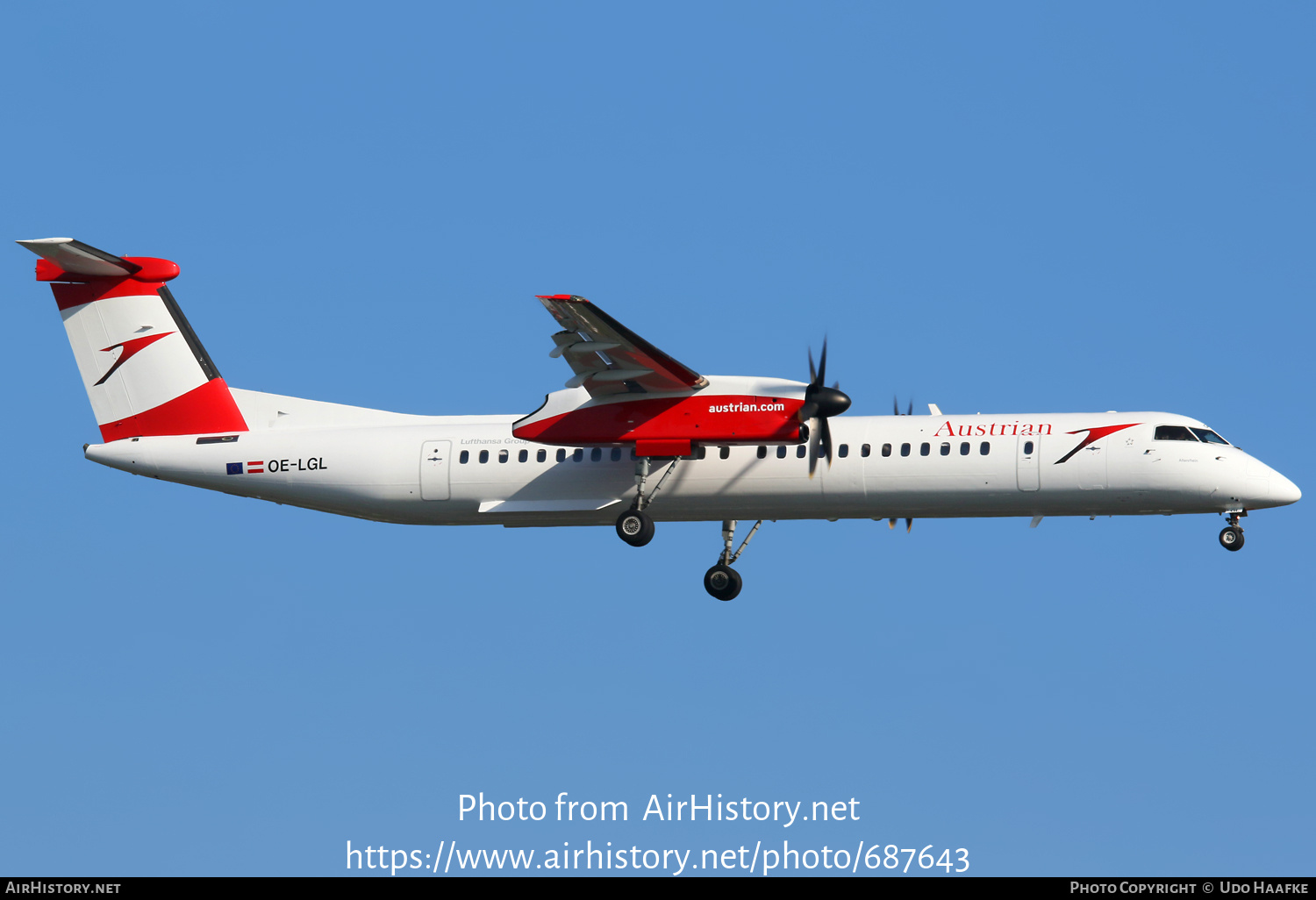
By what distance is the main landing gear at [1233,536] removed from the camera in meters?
24.7

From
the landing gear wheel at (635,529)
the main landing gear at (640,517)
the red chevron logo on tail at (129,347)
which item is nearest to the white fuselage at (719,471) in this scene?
the main landing gear at (640,517)

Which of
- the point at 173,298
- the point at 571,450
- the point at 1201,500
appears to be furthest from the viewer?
the point at 173,298

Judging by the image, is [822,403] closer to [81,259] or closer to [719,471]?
[719,471]

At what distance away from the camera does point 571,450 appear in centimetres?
2669

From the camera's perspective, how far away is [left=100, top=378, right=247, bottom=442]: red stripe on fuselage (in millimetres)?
27969

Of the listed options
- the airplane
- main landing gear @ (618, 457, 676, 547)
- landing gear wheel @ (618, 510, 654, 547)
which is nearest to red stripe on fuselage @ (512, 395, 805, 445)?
the airplane

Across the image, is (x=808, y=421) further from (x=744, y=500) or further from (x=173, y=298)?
(x=173, y=298)

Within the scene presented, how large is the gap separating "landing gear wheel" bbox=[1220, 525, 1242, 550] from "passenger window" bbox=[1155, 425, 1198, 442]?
58.6 inches

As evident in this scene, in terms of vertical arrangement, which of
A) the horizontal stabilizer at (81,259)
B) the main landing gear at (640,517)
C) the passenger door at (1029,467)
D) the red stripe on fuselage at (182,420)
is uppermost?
the horizontal stabilizer at (81,259)

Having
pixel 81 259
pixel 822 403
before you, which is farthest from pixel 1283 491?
pixel 81 259

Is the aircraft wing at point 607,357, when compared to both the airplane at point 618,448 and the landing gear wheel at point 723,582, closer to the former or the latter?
the airplane at point 618,448

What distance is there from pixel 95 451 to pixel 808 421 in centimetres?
1239

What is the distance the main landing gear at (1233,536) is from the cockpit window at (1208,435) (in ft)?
3.88
